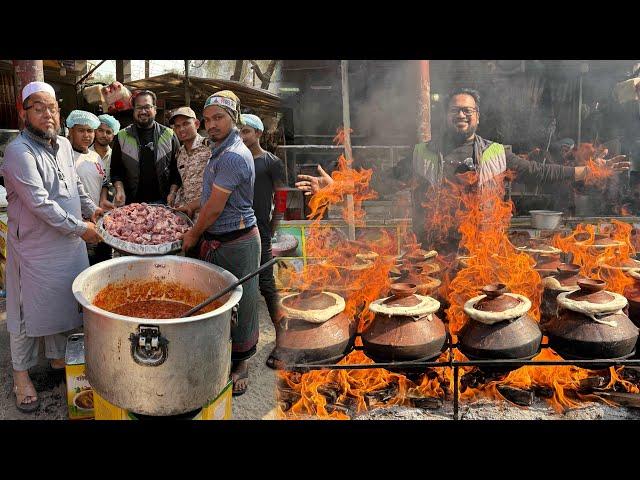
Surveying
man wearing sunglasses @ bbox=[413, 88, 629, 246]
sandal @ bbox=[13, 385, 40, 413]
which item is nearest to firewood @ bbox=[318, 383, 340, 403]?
sandal @ bbox=[13, 385, 40, 413]

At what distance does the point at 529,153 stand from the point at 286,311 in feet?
22.7

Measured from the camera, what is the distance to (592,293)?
3938 millimetres

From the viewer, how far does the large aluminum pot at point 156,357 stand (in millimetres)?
2863

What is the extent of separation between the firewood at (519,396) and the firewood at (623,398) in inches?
25.6

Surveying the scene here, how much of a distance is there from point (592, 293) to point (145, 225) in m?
3.60

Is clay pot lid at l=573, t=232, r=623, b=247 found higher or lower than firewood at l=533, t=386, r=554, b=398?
higher

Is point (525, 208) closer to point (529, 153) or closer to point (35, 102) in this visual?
point (529, 153)

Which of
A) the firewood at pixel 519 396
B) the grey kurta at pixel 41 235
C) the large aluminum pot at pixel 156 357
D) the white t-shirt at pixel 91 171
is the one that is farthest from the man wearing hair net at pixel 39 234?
the firewood at pixel 519 396

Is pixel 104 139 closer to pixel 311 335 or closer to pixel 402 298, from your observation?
pixel 311 335

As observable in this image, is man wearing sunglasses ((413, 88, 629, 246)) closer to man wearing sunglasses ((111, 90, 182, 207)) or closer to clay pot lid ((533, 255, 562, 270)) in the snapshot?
clay pot lid ((533, 255, 562, 270))

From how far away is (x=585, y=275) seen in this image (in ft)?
16.4

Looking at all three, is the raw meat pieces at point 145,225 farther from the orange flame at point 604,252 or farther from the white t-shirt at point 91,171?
the orange flame at point 604,252

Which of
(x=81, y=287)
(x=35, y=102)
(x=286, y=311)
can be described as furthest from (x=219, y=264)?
(x=35, y=102)

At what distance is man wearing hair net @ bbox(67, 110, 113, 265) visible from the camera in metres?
4.85
